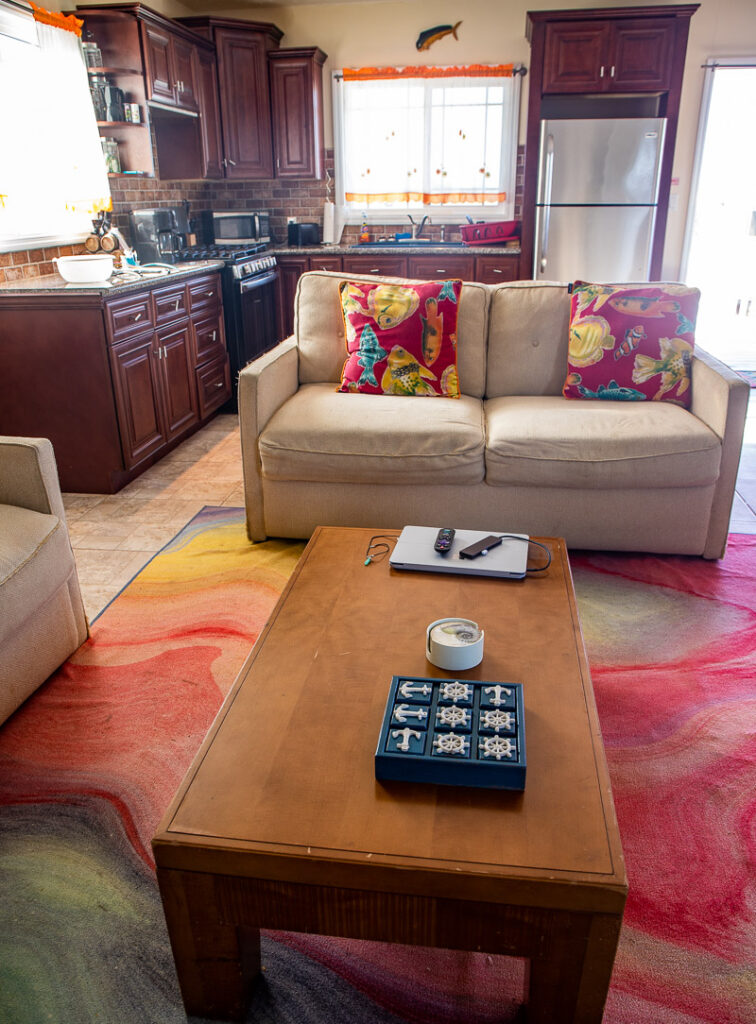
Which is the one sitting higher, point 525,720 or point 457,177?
point 457,177

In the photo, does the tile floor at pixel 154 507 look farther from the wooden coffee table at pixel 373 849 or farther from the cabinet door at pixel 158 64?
the cabinet door at pixel 158 64

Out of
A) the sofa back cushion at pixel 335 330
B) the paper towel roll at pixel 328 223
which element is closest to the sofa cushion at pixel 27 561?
the sofa back cushion at pixel 335 330

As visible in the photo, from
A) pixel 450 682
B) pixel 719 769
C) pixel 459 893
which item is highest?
pixel 450 682

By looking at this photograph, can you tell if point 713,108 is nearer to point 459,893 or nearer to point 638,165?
point 638,165

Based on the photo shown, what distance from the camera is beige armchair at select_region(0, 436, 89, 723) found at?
1816 mm

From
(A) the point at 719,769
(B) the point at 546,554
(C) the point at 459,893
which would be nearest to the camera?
(C) the point at 459,893

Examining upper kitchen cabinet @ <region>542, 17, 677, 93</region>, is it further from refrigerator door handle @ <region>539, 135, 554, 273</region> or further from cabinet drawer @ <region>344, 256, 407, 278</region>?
cabinet drawer @ <region>344, 256, 407, 278</region>

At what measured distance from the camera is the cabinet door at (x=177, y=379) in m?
3.80

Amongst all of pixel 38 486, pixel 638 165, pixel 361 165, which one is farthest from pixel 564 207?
pixel 38 486

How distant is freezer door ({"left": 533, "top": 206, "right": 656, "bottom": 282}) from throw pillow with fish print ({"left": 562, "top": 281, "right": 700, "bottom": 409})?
2.44 meters

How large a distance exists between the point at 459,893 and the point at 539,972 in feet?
0.64

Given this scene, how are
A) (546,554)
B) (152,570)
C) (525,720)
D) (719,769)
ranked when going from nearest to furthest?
(525,720), (719,769), (546,554), (152,570)

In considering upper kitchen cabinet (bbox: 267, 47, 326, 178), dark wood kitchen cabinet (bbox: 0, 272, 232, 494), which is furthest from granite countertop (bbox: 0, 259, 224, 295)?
upper kitchen cabinet (bbox: 267, 47, 326, 178)

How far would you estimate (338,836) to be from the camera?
3.40 ft
